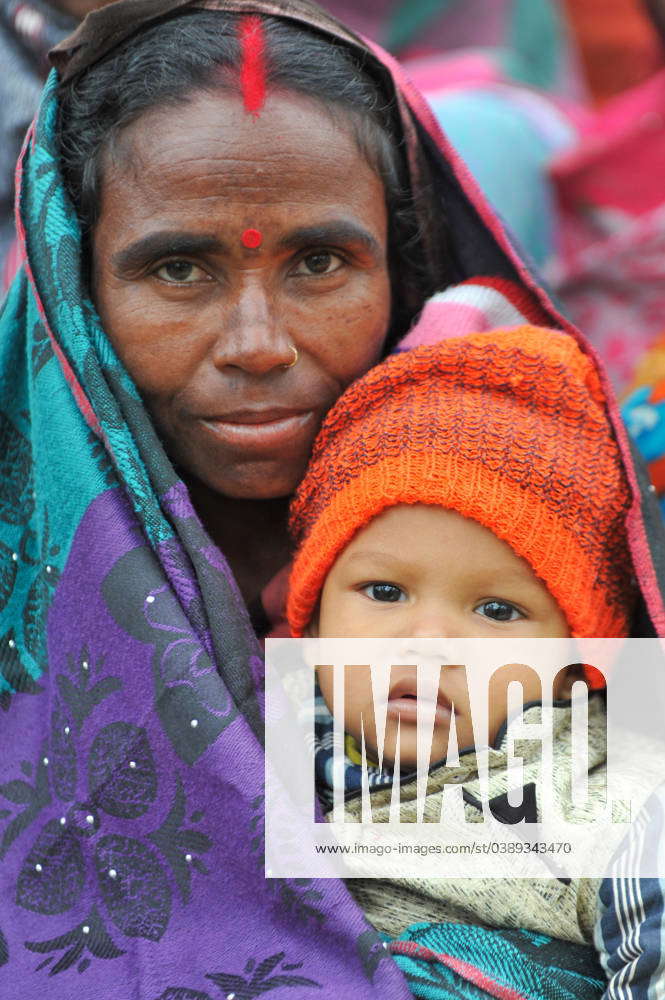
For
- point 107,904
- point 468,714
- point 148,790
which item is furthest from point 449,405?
point 107,904

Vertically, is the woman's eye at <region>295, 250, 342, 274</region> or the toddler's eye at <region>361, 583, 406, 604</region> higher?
the woman's eye at <region>295, 250, 342, 274</region>

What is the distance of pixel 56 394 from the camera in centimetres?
189

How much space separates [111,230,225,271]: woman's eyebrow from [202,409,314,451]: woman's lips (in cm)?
27

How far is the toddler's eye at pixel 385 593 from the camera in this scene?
1.85m

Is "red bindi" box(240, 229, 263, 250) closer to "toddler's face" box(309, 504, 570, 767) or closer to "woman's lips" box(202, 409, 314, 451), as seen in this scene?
"woman's lips" box(202, 409, 314, 451)

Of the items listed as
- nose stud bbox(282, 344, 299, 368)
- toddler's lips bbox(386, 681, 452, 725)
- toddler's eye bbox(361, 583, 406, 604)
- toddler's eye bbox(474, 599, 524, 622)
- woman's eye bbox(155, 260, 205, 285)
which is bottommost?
toddler's lips bbox(386, 681, 452, 725)

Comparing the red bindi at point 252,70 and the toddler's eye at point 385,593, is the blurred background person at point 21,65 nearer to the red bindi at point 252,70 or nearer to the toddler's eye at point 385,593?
the red bindi at point 252,70

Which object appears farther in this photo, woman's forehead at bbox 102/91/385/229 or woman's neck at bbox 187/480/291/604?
woman's neck at bbox 187/480/291/604

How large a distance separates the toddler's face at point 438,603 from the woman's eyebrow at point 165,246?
0.51m

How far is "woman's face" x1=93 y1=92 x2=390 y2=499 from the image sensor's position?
189cm

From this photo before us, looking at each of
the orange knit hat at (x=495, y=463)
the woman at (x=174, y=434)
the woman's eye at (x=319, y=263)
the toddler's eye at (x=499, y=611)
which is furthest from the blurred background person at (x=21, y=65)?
the toddler's eye at (x=499, y=611)

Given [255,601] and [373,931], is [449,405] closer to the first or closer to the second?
[255,601]

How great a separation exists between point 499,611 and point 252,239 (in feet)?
2.29

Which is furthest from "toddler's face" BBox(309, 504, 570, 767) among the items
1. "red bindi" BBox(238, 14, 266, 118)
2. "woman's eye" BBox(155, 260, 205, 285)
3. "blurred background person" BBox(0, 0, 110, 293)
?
"blurred background person" BBox(0, 0, 110, 293)
